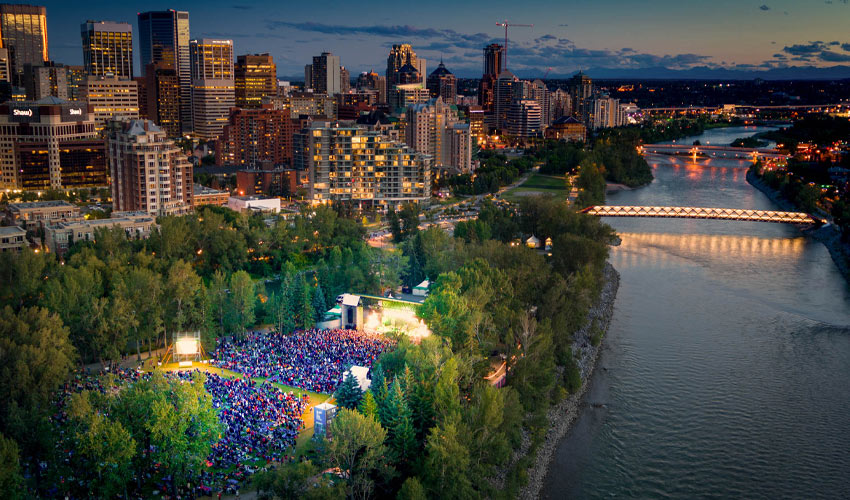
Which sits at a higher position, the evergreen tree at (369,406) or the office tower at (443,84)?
the office tower at (443,84)

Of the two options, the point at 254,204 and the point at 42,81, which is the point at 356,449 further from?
the point at 42,81

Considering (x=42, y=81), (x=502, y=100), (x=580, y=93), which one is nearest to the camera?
(x=42, y=81)

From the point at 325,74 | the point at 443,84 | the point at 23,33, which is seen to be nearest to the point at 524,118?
the point at 443,84

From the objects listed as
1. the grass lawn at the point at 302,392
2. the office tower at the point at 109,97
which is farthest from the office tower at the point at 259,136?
the grass lawn at the point at 302,392

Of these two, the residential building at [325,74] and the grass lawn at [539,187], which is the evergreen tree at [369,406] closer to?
the grass lawn at [539,187]

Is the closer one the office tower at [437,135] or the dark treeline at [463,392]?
the dark treeline at [463,392]

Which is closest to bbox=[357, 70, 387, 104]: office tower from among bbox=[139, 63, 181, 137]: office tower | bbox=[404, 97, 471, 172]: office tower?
bbox=[139, 63, 181, 137]: office tower
